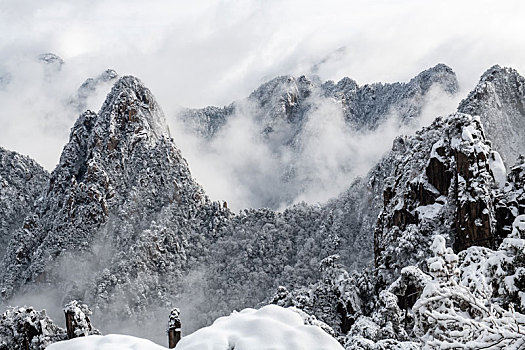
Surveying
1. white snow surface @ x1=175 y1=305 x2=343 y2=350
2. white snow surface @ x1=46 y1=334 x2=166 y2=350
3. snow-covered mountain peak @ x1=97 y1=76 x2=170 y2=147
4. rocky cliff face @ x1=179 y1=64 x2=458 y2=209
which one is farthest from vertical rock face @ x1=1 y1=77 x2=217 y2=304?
white snow surface @ x1=175 y1=305 x2=343 y2=350

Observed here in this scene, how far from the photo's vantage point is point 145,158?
101438mm

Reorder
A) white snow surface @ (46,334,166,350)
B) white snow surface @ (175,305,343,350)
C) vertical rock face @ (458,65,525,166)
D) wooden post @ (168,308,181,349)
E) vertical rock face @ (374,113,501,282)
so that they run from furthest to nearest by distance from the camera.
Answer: vertical rock face @ (458,65,525,166) → vertical rock face @ (374,113,501,282) → wooden post @ (168,308,181,349) → white snow surface @ (46,334,166,350) → white snow surface @ (175,305,343,350)

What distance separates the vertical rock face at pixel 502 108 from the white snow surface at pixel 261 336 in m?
60.7

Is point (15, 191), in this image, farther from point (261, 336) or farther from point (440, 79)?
point (261, 336)

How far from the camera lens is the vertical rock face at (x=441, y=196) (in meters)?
35.7

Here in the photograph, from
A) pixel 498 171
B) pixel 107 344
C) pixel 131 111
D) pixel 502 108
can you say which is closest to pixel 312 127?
pixel 131 111

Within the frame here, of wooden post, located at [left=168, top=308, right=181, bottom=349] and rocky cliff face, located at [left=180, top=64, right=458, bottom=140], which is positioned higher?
rocky cliff face, located at [left=180, top=64, right=458, bottom=140]

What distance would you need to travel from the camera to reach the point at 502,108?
68.8 meters

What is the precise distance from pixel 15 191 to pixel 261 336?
114 metres

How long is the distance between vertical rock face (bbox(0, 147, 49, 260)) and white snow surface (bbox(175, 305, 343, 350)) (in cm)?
10771

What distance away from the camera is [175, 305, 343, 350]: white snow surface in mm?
8672

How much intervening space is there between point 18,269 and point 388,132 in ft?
332

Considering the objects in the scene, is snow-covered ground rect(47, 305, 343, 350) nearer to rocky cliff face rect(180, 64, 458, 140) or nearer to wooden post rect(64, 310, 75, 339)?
wooden post rect(64, 310, 75, 339)

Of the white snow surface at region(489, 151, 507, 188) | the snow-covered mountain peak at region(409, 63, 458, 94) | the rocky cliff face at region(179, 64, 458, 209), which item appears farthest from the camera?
the rocky cliff face at region(179, 64, 458, 209)
